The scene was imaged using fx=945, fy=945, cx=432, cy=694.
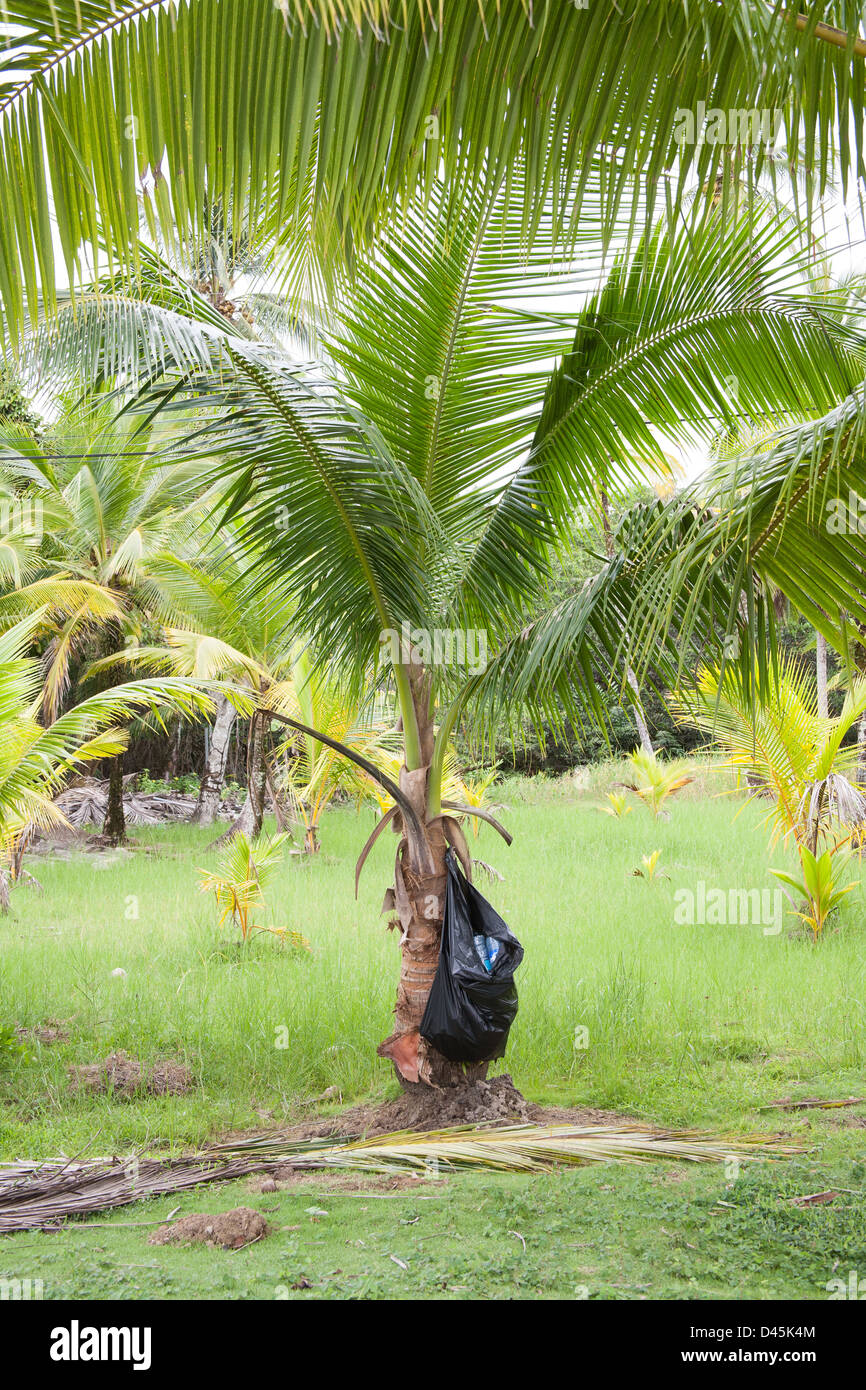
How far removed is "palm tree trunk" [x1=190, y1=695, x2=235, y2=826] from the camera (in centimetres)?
1547

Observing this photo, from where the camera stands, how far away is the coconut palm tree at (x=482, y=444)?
10.8 feet

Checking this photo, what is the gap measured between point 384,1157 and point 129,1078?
174 cm

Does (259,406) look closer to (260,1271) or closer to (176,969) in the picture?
(260,1271)

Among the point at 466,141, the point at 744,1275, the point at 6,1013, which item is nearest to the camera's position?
the point at 466,141

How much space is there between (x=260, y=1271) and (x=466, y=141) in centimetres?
321

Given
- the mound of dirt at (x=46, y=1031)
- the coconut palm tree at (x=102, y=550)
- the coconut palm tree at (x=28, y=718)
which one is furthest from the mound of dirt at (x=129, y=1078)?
the coconut palm tree at (x=102, y=550)

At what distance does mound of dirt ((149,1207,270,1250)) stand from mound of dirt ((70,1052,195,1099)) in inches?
64.3

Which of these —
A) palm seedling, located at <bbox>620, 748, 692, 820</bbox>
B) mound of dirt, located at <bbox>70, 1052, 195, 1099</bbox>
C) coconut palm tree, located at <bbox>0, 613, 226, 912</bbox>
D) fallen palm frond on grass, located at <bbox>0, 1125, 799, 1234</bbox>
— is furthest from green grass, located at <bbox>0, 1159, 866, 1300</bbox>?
palm seedling, located at <bbox>620, 748, 692, 820</bbox>

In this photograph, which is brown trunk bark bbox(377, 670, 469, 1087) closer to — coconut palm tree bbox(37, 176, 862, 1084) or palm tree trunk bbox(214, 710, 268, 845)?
coconut palm tree bbox(37, 176, 862, 1084)

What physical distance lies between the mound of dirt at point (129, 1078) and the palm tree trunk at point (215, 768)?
10.1 m

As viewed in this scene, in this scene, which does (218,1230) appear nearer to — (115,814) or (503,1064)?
(503,1064)

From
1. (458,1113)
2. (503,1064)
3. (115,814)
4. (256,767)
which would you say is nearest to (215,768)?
(115,814)

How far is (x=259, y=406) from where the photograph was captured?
11.4 feet
